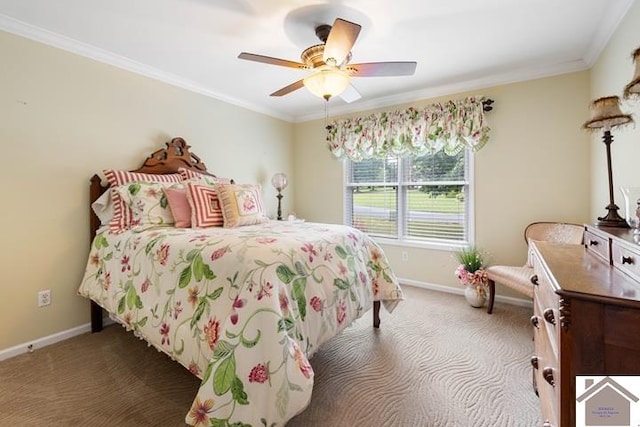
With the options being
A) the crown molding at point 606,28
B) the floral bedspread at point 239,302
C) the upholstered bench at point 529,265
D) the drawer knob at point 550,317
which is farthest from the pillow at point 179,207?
the crown molding at point 606,28

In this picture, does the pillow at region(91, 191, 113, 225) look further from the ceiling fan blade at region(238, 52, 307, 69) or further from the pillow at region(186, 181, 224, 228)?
the ceiling fan blade at region(238, 52, 307, 69)

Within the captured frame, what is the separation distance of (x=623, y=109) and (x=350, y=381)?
101 inches

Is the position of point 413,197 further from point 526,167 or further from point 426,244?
point 526,167

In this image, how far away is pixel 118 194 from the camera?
2.34 meters

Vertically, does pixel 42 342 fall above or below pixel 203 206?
below

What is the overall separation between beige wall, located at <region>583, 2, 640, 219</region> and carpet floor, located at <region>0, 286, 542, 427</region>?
130 centimetres

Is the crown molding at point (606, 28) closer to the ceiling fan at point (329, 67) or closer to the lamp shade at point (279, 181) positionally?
the ceiling fan at point (329, 67)

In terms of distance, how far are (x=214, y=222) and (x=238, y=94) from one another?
187cm

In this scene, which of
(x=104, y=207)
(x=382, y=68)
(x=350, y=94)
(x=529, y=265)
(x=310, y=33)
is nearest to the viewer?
(x=382, y=68)

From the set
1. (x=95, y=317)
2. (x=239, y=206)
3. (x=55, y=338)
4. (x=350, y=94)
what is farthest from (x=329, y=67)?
(x=55, y=338)

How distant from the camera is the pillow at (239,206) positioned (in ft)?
8.13

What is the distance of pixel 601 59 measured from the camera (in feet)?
7.72

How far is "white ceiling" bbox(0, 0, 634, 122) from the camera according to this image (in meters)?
1.89

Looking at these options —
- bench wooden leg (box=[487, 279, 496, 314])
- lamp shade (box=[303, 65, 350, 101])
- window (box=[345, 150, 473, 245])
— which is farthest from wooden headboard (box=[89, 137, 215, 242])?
Answer: bench wooden leg (box=[487, 279, 496, 314])
